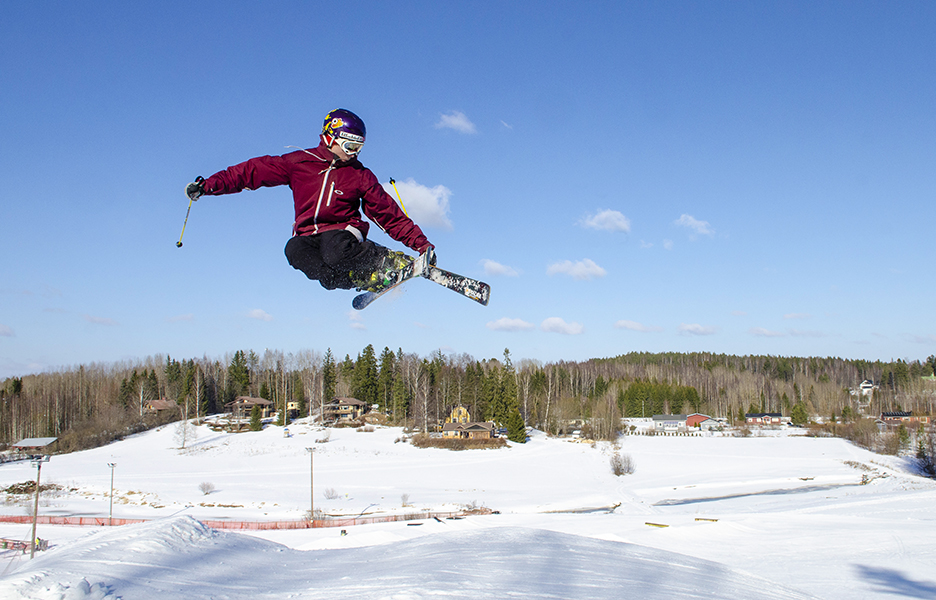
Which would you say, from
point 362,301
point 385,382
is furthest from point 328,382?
point 362,301

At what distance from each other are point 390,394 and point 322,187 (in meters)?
90.4

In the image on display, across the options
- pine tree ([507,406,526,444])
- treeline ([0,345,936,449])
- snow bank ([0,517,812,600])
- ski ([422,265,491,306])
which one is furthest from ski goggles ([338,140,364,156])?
pine tree ([507,406,526,444])

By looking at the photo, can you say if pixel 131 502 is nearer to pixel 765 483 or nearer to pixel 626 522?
pixel 626 522

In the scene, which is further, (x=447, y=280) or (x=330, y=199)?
(x=447, y=280)

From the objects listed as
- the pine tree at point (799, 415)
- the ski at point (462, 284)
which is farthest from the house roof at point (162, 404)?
the pine tree at point (799, 415)

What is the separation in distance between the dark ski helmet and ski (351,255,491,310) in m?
1.10

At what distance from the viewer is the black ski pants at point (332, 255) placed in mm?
4914

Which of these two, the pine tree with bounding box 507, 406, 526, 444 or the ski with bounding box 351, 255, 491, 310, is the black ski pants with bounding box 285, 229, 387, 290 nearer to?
the ski with bounding box 351, 255, 491, 310

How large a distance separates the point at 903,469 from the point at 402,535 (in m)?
57.5

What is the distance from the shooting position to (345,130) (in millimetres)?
4766

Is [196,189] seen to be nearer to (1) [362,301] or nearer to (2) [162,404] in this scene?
(1) [362,301]

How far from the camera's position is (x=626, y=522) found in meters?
31.8

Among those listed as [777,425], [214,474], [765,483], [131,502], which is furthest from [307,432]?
[777,425]

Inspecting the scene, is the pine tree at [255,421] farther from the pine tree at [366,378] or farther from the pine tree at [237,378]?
the pine tree at [237,378]
